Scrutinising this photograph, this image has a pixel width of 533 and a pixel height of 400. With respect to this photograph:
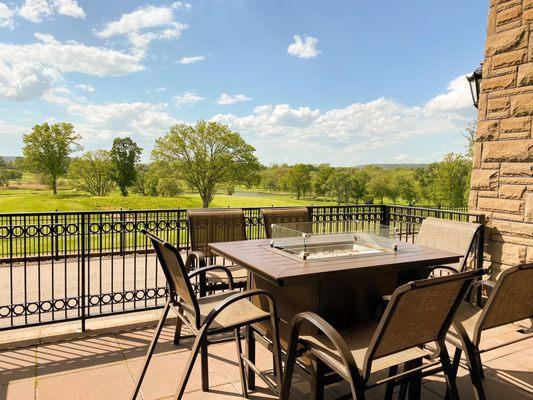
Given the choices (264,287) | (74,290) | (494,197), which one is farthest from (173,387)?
(74,290)

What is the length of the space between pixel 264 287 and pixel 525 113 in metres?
3.03

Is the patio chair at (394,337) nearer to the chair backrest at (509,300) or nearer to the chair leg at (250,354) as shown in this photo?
the chair backrest at (509,300)

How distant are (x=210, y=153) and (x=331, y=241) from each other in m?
40.3

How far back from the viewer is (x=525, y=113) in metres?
3.48

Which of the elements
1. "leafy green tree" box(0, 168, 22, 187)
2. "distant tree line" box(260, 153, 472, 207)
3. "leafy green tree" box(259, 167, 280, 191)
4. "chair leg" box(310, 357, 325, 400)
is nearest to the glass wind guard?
"chair leg" box(310, 357, 325, 400)

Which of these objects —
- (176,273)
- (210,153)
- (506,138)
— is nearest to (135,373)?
(176,273)

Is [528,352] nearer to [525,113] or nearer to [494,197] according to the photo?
[494,197]

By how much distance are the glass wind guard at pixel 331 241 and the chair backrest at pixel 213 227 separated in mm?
854

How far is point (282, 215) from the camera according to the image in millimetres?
3818

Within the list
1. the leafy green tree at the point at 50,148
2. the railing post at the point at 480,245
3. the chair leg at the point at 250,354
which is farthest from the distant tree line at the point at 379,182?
the chair leg at the point at 250,354

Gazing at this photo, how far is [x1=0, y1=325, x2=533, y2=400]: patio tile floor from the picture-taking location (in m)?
2.28

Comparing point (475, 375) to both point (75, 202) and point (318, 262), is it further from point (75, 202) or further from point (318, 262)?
point (75, 202)

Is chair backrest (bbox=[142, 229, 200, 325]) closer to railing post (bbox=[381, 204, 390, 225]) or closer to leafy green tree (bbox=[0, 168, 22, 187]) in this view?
railing post (bbox=[381, 204, 390, 225])

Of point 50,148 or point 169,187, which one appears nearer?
point 50,148
